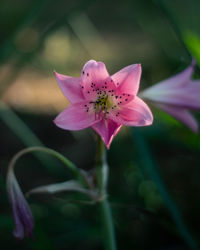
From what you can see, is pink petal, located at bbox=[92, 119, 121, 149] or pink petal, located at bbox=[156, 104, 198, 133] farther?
pink petal, located at bbox=[156, 104, 198, 133]

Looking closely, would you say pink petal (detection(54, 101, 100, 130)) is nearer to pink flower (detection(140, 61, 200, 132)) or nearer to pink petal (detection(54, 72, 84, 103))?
pink petal (detection(54, 72, 84, 103))

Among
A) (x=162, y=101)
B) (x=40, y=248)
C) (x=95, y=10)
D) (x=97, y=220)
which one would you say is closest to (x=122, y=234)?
(x=97, y=220)

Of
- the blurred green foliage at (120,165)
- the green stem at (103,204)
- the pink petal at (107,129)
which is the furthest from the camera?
the blurred green foliage at (120,165)

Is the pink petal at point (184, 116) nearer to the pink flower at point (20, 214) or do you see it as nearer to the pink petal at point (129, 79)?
the pink petal at point (129, 79)

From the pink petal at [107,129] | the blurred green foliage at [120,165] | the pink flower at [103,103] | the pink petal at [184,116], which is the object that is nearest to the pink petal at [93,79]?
the pink flower at [103,103]

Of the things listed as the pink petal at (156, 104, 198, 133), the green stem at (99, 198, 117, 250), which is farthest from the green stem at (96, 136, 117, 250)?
the pink petal at (156, 104, 198, 133)

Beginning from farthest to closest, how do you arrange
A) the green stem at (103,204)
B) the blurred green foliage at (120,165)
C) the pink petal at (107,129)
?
1. the blurred green foliage at (120,165)
2. the green stem at (103,204)
3. the pink petal at (107,129)

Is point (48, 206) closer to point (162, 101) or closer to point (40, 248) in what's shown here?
point (40, 248)
